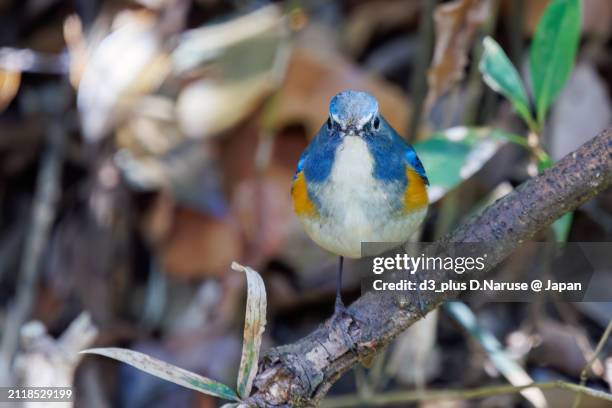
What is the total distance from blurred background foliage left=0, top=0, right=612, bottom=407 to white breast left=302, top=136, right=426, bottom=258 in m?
1.14

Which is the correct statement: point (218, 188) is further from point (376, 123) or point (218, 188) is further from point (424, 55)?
point (376, 123)

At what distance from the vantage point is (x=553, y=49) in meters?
2.91

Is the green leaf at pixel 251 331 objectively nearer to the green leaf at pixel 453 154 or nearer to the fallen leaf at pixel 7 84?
the green leaf at pixel 453 154

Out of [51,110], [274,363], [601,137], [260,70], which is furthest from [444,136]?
[51,110]

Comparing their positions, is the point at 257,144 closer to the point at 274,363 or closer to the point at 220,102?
the point at 220,102

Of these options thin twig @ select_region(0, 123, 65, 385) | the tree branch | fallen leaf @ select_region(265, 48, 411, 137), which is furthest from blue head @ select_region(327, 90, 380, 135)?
thin twig @ select_region(0, 123, 65, 385)

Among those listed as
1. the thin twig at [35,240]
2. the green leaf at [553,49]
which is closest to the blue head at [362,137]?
the green leaf at [553,49]

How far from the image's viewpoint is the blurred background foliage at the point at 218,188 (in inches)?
157

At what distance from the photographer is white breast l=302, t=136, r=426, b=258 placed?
8.32 feet

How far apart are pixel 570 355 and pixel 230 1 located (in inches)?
106

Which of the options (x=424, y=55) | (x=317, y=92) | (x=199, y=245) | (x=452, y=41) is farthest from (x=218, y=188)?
(x=452, y=41)

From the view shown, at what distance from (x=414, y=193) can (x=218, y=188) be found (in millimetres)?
1779

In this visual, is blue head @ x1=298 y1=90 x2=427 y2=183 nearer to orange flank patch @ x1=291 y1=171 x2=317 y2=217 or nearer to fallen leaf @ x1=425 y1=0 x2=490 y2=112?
orange flank patch @ x1=291 y1=171 x2=317 y2=217

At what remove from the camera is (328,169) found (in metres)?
2.61
